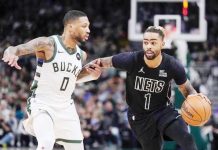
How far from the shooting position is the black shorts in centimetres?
664

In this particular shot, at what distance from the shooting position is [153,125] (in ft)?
22.0

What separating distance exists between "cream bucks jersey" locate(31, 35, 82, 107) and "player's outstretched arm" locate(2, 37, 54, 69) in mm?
140

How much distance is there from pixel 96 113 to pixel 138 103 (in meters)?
7.02

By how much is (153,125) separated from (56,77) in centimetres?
128

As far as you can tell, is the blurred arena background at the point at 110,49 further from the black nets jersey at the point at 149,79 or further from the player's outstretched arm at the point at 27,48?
the player's outstretched arm at the point at 27,48

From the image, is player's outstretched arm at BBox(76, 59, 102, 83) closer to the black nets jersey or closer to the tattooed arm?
the black nets jersey

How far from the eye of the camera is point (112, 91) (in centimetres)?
1532

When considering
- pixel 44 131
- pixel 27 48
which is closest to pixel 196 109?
pixel 44 131

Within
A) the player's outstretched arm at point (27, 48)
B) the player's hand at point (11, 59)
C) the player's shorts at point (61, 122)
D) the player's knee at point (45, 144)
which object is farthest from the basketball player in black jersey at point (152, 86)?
the player's hand at point (11, 59)

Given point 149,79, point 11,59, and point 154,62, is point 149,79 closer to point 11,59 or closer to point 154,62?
point 154,62

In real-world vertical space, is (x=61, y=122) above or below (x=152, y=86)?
below

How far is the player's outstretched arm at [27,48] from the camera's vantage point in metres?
5.82

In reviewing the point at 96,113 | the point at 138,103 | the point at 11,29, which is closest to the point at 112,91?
the point at 96,113

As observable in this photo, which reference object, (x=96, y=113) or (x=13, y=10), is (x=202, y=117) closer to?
(x=96, y=113)
